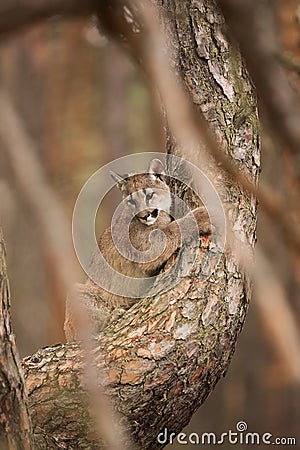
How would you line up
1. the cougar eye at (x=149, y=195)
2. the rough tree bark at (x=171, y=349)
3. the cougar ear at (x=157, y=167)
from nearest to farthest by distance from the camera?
the rough tree bark at (x=171, y=349) → the cougar ear at (x=157, y=167) → the cougar eye at (x=149, y=195)

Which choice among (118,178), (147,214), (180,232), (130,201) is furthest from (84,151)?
(180,232)

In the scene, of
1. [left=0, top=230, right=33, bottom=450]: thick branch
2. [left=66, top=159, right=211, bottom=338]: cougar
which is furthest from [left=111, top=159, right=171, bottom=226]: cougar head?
[left=0, top=230, right=33, bottom=450]: thick branch

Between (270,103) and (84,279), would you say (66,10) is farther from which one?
(84,279)

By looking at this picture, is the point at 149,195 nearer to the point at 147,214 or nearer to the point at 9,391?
the point at 147,214

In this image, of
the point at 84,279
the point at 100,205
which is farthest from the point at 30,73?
the point at 84,279

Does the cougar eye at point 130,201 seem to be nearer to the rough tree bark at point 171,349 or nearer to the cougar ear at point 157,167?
the cougar ear at point 157,167

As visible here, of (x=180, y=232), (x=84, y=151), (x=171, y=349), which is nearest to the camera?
(x=171, y=349)

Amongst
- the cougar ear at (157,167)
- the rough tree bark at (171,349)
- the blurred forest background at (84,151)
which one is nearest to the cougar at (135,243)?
the cougar ear at (157,167)

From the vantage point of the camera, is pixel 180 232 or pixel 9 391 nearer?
pixel 9 391

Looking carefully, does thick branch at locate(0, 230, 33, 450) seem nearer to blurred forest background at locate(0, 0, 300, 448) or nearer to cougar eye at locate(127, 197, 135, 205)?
cougar eye at locate(127, 197, 135, 205)
